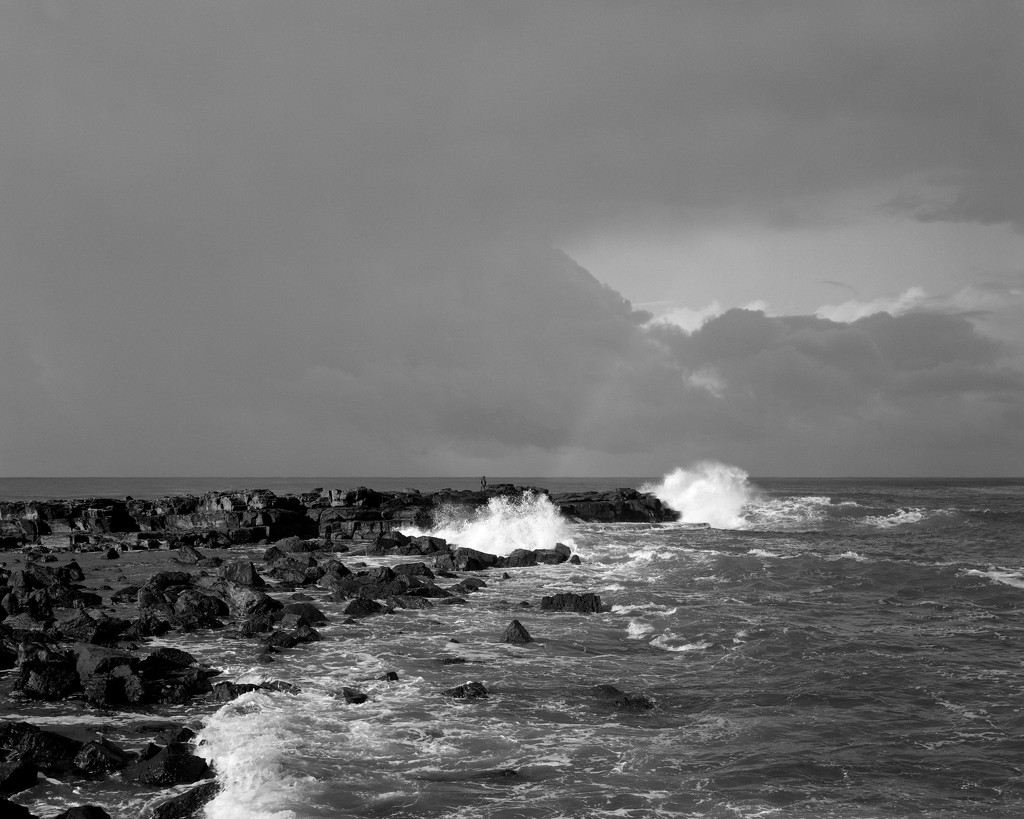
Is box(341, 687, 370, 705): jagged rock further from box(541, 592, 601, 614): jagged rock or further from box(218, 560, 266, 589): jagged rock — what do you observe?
box(218, 560, 266, 589): jagged rock

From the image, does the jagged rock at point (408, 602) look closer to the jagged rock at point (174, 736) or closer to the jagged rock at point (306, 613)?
the jagged rock at point (306, 613)

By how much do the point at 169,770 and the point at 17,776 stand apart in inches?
93.2

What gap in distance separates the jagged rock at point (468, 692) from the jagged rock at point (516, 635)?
215 inches

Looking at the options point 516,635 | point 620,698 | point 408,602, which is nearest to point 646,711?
point 620,698

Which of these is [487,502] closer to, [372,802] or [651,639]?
[651,639]

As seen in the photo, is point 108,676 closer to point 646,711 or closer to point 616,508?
point 646,711

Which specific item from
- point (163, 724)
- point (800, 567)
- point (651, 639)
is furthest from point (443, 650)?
point (800, 567)

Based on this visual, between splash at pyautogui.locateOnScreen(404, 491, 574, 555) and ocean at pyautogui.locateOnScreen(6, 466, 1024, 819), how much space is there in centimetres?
1678

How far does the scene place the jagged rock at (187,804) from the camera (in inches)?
478

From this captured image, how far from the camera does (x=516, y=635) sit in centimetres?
2453

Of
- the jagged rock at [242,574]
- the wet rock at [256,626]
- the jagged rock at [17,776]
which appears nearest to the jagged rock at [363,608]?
the wet rock at [256,626]

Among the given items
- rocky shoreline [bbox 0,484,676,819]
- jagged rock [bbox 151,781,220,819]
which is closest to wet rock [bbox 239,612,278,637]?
rocky shoreline [bbox 0,484,676,819]

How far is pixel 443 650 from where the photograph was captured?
77.2 feet

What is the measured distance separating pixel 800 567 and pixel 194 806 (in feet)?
118
